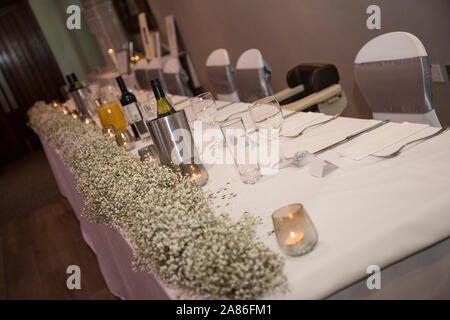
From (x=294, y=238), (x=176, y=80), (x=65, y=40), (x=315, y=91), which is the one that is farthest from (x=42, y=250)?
(x=65, y=40)

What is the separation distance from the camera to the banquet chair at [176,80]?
4.34 meters

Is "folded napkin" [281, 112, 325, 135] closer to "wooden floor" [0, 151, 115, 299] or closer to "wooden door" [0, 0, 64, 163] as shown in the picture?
"wooden floor" [0, 151, 115, 299]

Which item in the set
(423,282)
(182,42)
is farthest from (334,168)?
(182,42)

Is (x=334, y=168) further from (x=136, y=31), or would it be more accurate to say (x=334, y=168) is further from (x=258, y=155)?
(x=136, y=31)

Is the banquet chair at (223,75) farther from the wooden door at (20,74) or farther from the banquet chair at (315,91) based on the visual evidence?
the wooden door at (20,74)

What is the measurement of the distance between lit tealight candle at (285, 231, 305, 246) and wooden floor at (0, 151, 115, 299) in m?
2.15

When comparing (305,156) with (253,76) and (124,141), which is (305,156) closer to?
(124,141)

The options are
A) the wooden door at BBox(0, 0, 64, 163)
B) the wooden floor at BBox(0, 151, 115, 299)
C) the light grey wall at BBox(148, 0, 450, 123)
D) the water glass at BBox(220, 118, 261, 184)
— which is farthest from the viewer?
the wooden door at BBox(0, 0, 64, 163)

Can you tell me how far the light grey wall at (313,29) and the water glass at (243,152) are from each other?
1.79 metres

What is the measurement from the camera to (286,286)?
837mm

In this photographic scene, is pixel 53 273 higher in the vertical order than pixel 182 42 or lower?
lower

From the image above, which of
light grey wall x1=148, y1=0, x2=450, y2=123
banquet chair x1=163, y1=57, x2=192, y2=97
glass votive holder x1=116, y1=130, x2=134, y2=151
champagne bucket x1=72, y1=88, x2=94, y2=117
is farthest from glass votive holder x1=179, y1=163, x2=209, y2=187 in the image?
banquet chair x1=163, y1=57, x2=192, y2=97

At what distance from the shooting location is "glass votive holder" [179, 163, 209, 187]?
152 centimetres

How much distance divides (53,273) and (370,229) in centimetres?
310
